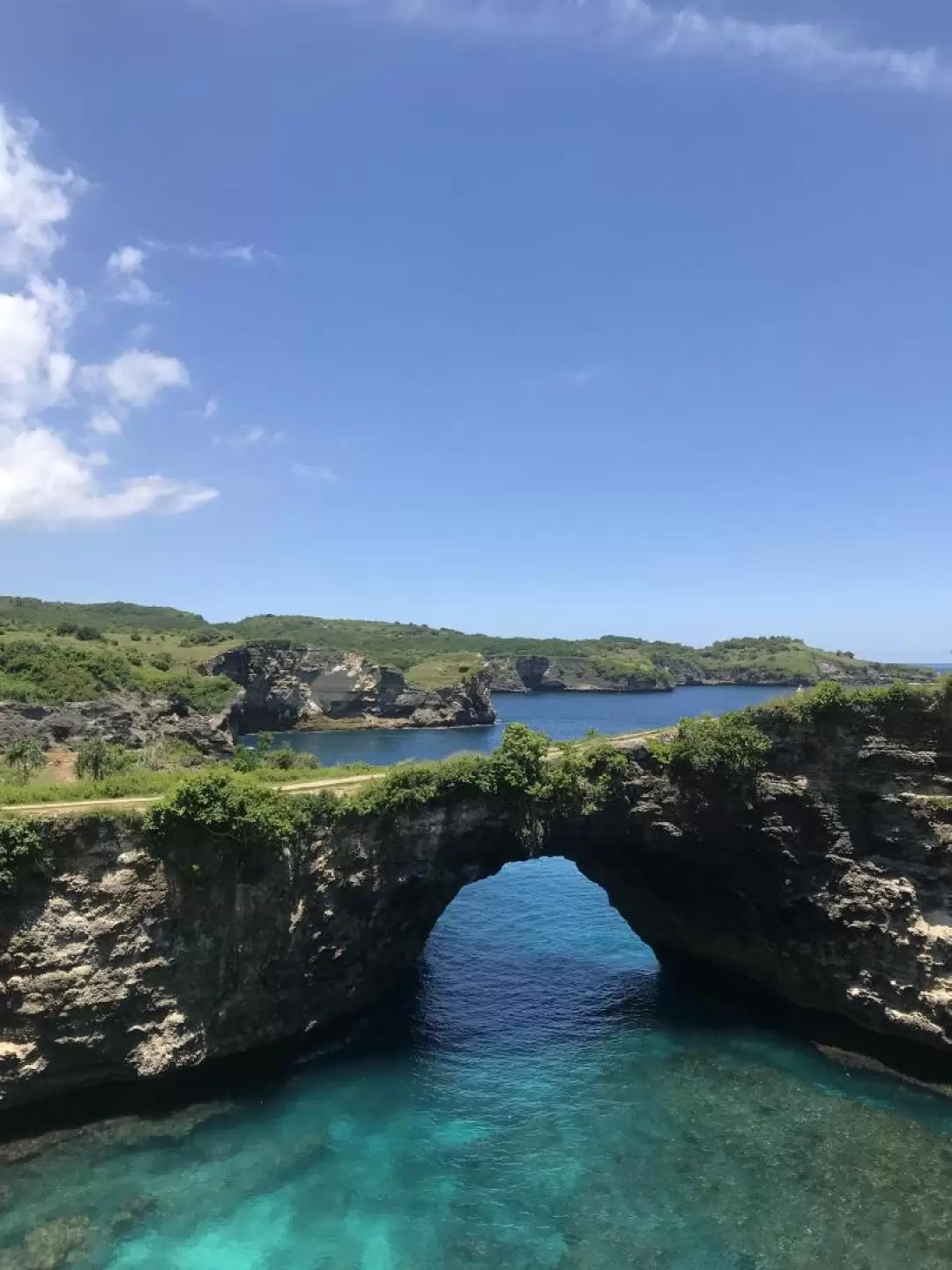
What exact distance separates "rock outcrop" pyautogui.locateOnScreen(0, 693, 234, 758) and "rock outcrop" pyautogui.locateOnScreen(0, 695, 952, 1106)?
5719cm

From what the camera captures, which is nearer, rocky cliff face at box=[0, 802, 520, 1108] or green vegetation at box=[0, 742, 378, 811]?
rocky cliff face at box=[0, 802, 520, 1108]

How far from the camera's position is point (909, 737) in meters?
31.8

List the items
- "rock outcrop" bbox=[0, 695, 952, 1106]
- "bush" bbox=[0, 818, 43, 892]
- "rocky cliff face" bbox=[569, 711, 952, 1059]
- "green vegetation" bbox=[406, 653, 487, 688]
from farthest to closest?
"green vegetation" bbox=[406, 653, 487, 688]
"rocky cliff face" bbox=[569, 711, 952, 1059]
"rock outcrop" bbox=[0, 695, 952, 1106]
"bush" bbox=[0, 818, 43, 892]

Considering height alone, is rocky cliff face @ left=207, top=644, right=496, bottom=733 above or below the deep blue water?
above

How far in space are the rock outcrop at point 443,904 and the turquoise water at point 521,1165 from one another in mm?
2604

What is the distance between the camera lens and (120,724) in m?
88.9

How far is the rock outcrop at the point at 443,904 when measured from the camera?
25516 mm

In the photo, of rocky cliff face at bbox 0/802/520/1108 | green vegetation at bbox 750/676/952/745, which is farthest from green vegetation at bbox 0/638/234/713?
green vegetation at bbox 750/676/952/745

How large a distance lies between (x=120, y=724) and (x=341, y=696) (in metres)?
65.8

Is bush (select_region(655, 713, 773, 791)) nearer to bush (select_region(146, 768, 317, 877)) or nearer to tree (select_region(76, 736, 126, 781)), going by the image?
bush (select_region(146, 768, 317, 877))

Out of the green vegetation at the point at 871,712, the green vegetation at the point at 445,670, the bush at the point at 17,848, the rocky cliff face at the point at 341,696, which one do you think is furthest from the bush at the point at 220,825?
the green vegetation at the point at 445,670

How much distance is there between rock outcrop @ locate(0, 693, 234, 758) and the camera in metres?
79.2

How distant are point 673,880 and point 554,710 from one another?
142046 mm

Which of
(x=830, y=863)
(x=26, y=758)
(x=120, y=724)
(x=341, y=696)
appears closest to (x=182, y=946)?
(x=830, y=863)
